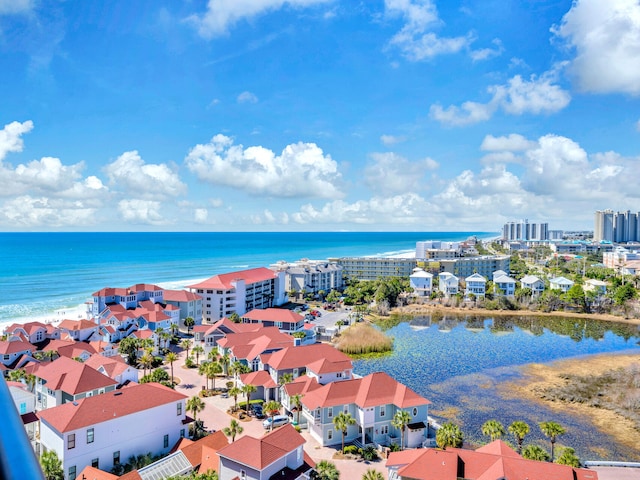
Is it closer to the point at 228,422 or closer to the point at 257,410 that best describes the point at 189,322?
the point at 257,410

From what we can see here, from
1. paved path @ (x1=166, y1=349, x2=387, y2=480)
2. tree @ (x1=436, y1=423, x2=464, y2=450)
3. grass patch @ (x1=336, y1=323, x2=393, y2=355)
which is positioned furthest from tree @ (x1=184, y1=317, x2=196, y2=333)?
tree @ (x1=436, y1=423, x2=464, y2=450)

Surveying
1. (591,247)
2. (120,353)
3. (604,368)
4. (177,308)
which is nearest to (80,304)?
(177,308)

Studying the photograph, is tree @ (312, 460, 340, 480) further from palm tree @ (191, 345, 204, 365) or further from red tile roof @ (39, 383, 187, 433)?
palm tree @ (191, 345, 204, 365)

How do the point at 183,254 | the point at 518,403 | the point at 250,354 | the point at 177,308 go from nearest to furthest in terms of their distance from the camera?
1. the point at 518,403
2. the point at 250,354
3. the point at 177,308
4. the point at 183,254

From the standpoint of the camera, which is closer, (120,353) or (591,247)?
(120,353)

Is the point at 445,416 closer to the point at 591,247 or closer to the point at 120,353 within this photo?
the point at 120,353

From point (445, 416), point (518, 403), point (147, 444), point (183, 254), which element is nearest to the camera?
point (147, 444)
